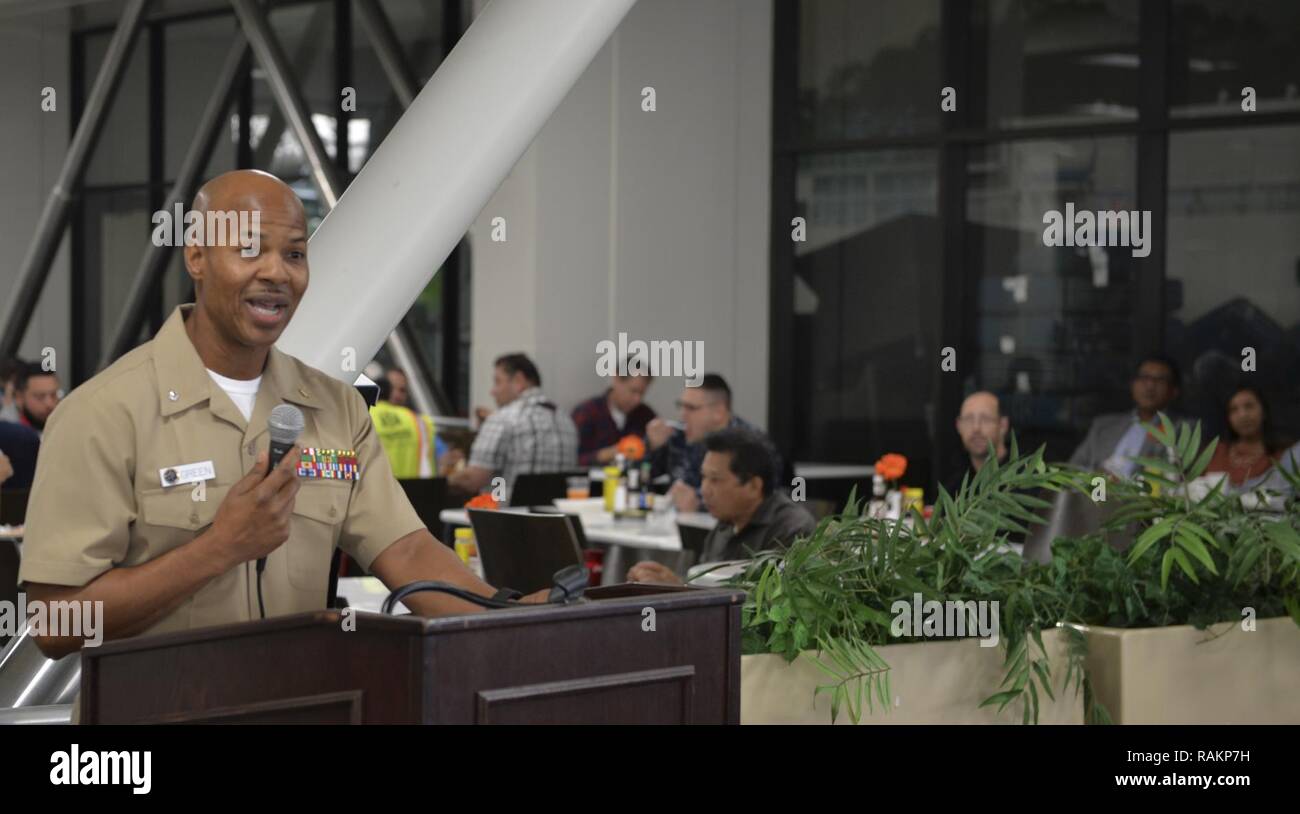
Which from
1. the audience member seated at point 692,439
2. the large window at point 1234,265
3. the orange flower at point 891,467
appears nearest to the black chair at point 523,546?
the audience member seated at point 692,439

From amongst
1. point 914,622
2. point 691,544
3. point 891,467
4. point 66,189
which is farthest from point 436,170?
point 66,189

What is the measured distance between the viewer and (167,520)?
6.72 ft

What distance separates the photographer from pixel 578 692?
5.60 feet

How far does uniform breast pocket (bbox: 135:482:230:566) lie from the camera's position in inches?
80.3

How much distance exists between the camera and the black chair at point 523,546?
5.79 metres

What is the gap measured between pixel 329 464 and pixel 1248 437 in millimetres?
6466

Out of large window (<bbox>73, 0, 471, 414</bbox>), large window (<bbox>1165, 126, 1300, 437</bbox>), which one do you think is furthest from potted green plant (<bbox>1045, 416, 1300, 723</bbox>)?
large window (<bbox>73, 0, 471, 414</bbox>)

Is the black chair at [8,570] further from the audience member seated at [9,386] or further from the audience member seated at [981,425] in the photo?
the audience member seated at [9,386]

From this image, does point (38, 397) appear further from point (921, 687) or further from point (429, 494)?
point (921, 687)

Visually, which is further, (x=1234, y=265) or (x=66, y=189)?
(x=66, y=189)

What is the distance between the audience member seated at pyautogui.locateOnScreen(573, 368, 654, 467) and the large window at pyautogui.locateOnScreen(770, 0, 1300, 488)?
1.45 meters

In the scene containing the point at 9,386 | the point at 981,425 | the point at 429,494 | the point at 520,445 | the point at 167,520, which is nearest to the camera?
the point at 167,520

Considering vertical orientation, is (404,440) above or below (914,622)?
above
